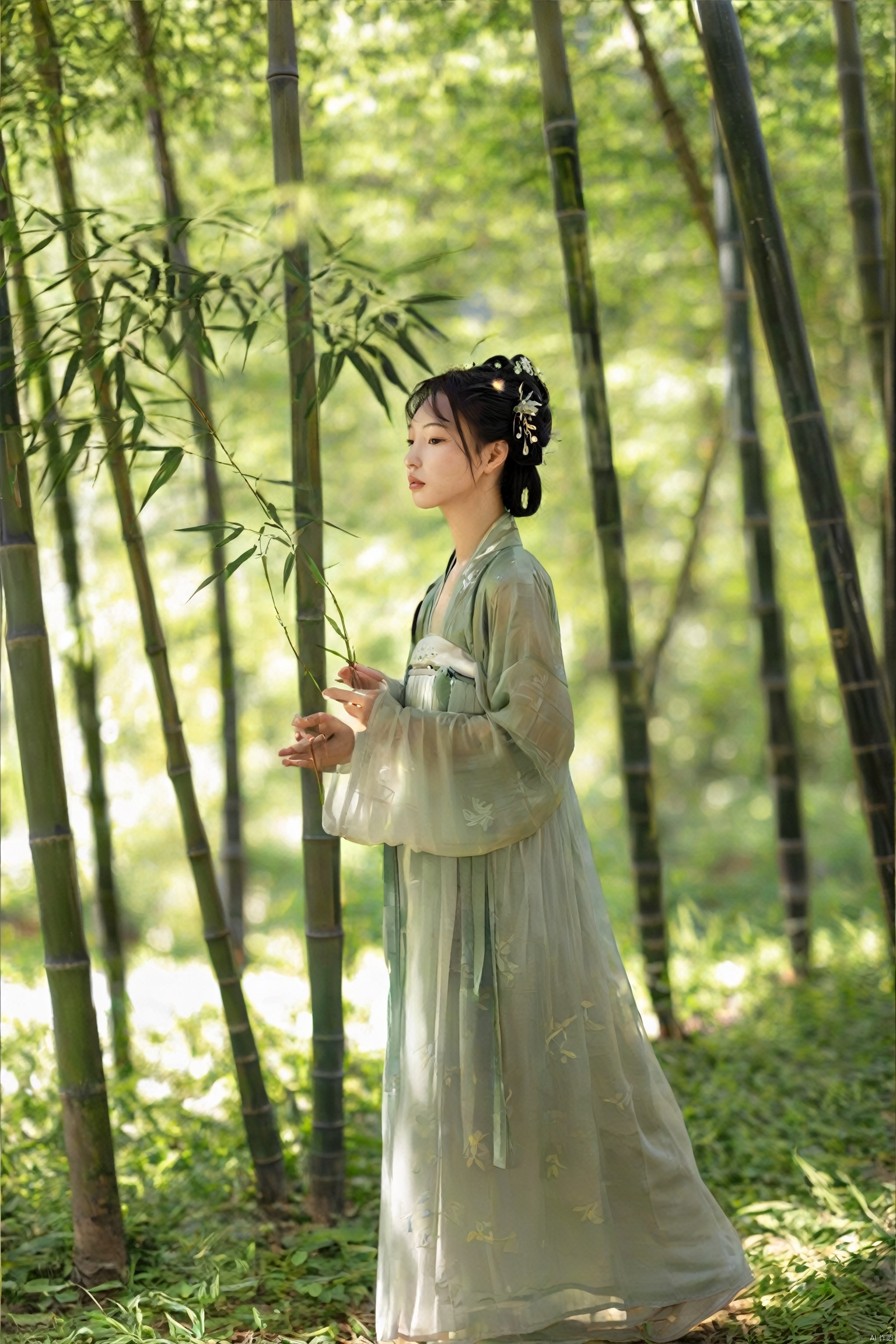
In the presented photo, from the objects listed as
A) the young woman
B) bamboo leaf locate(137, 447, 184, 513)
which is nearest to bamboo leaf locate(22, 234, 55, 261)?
bamboo leaf locate(137, 447, 184, 513)

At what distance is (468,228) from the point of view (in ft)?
22.3

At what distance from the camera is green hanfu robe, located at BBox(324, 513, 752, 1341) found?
187 centimetres

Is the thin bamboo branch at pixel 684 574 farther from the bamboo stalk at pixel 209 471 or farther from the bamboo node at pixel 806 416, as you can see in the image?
the bamboo node at pixel 806 416

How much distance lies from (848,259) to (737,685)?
4.72m

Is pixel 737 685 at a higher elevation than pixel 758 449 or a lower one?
lower

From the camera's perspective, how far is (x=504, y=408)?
1.98m

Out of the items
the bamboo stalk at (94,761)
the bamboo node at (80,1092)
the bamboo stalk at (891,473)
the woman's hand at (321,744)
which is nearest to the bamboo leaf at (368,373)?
the woman's hand at (321,744)

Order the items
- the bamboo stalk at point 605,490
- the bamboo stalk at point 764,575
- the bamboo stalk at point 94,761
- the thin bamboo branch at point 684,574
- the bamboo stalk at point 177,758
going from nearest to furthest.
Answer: the bamboo stalk at point 177,758 → the bamboo stalk at point 605,490 → the bamboo stalk at point 94,761 → the bamboo stalk at point 764,575 → the thin bamboo branch at point 684,574

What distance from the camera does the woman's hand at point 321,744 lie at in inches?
73.8

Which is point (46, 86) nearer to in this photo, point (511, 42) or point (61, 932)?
point (61, 932)

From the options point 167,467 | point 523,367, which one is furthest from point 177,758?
point 523,367

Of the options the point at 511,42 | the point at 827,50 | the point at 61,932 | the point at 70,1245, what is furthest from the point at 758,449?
the point at 70,1245

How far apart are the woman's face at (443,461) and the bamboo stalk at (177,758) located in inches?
26.1

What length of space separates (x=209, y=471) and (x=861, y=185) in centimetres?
215
